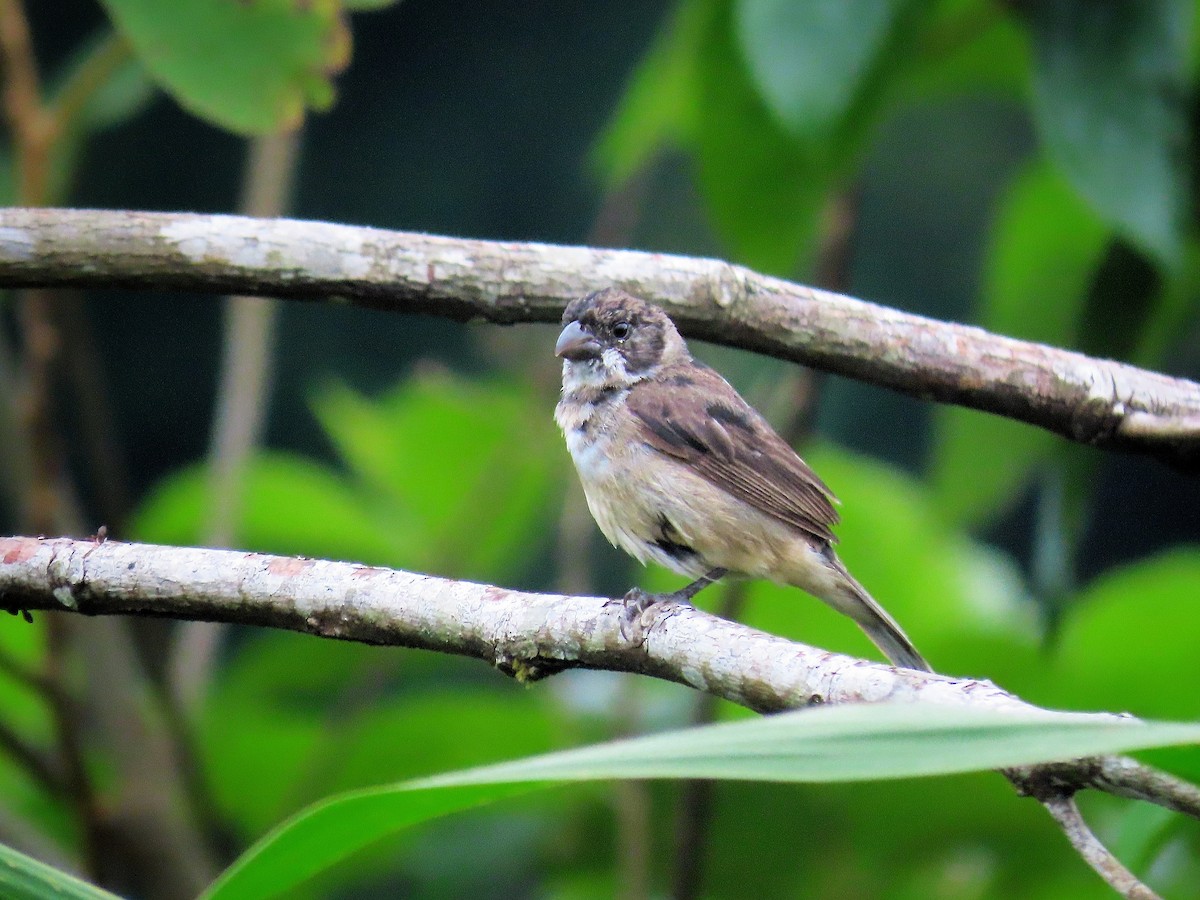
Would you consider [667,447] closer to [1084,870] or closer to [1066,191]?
[1066,191]

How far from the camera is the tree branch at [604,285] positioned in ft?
6.88

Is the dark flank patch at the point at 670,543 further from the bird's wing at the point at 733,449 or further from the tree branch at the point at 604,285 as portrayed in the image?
the tree branch at the point at 604,285

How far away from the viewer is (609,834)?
4.29 meters

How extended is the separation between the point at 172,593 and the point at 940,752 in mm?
1213

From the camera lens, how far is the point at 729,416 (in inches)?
120

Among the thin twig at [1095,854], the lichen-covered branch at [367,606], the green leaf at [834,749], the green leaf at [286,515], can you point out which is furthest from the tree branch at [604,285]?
the green leaf at [286,515]

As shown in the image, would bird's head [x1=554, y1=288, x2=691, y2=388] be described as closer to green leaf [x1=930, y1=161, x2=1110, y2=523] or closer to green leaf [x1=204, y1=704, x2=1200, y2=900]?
green leaf [x1=930, y1=161, x2=1110, y2=523]

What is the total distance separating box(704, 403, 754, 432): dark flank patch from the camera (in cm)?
304

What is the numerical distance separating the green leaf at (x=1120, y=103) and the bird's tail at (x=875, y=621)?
99 centimetres

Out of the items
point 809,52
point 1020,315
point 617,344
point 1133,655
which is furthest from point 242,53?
point 1133,655

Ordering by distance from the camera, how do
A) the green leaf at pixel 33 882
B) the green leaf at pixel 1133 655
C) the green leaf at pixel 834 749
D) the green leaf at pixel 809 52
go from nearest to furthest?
the green leaf at pixel 834 749
the green leaf at pixel 33 882
the green leaf at pixel 809 52
the green leaf at pixel 1133 655

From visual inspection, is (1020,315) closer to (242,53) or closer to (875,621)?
(875,621)

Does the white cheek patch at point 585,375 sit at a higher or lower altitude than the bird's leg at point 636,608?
higher

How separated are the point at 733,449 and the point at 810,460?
1.36 meters
